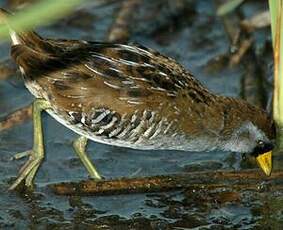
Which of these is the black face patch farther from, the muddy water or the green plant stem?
the green plant stem

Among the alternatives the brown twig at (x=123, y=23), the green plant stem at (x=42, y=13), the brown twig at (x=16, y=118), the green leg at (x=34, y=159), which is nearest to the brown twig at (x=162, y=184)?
the green leg at (x=34, y=159)

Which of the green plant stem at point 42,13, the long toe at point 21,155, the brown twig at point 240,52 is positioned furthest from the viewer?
the brown twig at point 240,52

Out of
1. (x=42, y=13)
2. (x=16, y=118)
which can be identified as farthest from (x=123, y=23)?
(x=42, y=13)

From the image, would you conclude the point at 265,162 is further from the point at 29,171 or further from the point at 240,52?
the point at 240,52

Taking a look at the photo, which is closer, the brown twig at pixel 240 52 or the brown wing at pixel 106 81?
the brown wing at pixel 106 81

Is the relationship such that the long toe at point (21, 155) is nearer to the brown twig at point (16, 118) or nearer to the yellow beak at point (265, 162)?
the brown twig at point (16, 118)

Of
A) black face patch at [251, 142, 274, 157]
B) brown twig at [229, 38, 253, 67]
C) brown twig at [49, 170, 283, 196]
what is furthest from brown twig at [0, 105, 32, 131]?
brown twig at [229, 38, 253, 67]

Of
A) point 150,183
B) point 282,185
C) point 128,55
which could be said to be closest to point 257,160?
point 282,185
